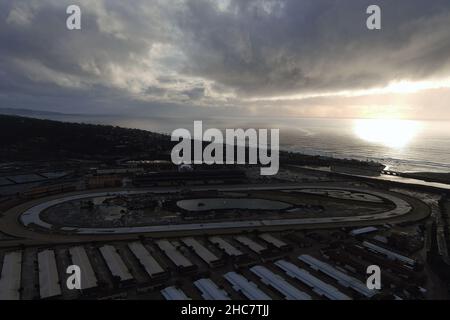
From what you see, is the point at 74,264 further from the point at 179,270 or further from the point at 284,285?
the point at 284,285

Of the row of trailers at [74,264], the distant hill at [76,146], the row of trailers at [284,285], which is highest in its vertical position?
the distant hill at [76,146]

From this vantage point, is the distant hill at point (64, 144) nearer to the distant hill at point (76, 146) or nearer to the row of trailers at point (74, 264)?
the distant hill at point (76, 146)

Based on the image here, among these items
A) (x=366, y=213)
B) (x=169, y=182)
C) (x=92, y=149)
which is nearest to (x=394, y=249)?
(x=366, y=213)

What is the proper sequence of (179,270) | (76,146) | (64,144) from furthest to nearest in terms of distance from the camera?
(64,144), (76,146), (179,270)

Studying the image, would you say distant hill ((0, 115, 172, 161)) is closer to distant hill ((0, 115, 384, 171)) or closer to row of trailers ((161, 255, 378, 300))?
distant hill ((0, 115, 384, 171))

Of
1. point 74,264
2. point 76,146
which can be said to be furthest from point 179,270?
point 76,146

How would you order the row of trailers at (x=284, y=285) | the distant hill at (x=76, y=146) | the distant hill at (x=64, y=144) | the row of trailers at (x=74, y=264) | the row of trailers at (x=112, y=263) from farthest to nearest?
the distant hill at (x=64, y=144), the distant hill at (x=76, y=146), the row of trailers at (x=112, y=263), the row of trailers at (x=74, y=264), the row of trailers at (x=284, y=285)

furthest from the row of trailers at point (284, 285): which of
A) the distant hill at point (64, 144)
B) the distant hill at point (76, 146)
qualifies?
the distant hill at point (64, 144)
